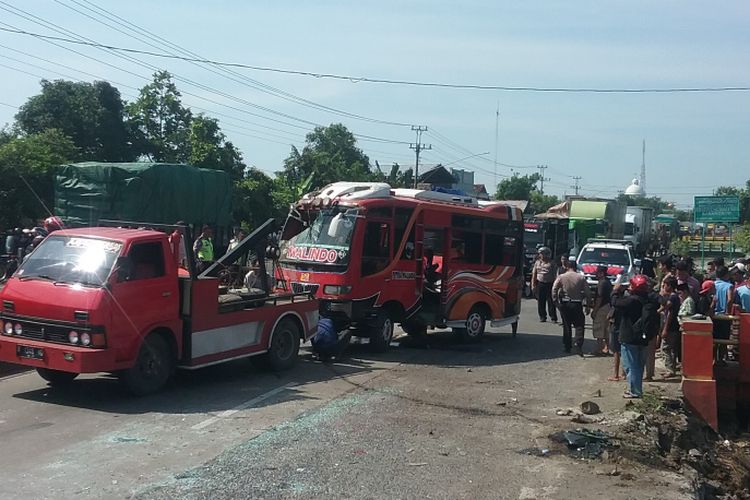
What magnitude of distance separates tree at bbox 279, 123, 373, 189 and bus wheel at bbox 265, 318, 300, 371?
2991 centimetres

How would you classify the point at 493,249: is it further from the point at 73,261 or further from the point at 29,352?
the point at 29,352

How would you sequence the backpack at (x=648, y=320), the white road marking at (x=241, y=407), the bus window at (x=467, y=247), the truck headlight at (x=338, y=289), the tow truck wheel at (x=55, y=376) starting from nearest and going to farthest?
the white road marking at (x=241, y=407) → the tow truck wheel at (x=55, y=376) → the backpack at (x=648, y=320) → the truck headlight at (x=338, y=289) → the bus window at (x=467, y=247)

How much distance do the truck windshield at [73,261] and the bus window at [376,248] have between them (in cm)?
504

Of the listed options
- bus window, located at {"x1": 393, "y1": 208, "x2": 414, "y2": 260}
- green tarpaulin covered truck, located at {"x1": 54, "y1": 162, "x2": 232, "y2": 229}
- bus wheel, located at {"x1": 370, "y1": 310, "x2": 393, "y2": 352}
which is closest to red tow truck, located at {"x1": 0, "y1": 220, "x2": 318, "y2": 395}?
bus wheel, located at {"x1": 370, "y1": 310, "x2": 393, "y2": 352}

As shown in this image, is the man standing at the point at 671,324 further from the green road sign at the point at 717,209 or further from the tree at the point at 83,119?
the tree at the point at 83,119

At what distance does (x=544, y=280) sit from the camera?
19734 millimetres

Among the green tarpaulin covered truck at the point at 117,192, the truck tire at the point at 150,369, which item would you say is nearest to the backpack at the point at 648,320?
the truck tire at the point at 150,369

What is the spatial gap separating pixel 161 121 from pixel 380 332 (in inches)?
1256

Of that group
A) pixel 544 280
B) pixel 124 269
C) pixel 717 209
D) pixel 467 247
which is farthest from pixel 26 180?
pixel 717 209

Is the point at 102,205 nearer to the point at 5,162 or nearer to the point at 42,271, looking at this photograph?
the point at 5,162

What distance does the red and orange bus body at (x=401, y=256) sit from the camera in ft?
Result: 45.1

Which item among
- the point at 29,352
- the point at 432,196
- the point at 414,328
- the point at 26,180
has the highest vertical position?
the point at 26,180

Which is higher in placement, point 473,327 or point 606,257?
point 606,257

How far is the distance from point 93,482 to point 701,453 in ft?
22.3
